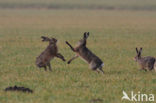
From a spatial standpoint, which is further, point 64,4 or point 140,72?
point 64,4

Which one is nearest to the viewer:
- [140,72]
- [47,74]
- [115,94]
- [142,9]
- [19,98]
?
[19,98]

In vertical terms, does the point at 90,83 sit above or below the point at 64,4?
below

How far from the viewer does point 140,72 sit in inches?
619

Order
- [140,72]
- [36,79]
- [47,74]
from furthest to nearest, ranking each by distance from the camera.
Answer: [140,72] < [47,74] < [36,79]

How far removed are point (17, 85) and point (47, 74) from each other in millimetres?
2097

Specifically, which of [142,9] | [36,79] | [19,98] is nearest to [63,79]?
[36,79]

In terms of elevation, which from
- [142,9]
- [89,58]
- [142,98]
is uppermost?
[142,9]

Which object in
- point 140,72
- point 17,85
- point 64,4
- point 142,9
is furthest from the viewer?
point 64,4

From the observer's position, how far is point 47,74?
14633 mm

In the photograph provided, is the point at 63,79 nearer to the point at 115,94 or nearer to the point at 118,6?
the point at 115,94

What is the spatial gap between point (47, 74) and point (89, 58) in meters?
1.42

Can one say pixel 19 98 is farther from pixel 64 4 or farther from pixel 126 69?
pixel 64 4

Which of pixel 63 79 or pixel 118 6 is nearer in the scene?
pixel 63 79

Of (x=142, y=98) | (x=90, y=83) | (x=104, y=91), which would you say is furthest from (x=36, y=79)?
(x=142, y=98)
